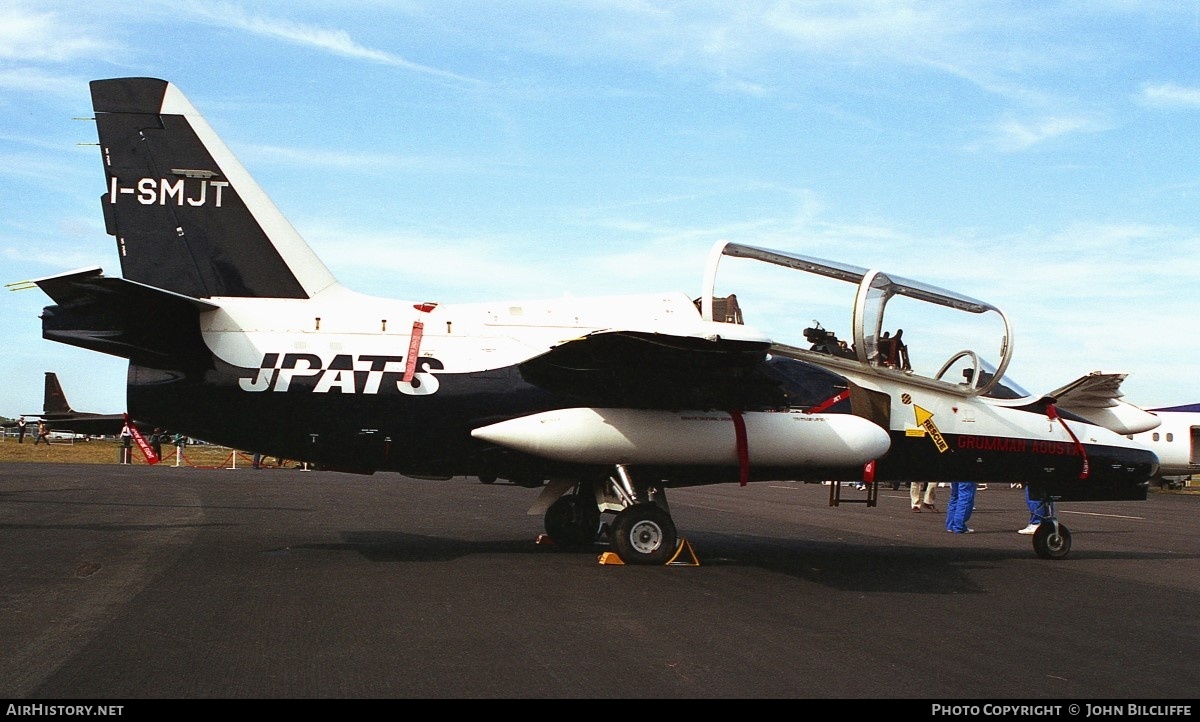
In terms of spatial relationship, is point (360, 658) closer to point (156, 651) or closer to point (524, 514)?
point (156, 651)

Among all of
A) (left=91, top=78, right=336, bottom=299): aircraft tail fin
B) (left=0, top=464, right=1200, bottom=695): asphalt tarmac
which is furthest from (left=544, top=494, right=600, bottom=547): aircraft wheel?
(left=91, top=78, right=336, bottom=299): aircraft tail fin

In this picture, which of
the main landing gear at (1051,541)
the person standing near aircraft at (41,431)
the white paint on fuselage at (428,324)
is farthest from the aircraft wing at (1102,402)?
the person standing near aircraft at (41,431)

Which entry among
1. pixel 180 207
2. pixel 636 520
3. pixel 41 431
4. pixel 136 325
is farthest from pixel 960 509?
pixel 41 431

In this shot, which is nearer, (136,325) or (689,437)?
(136,325)

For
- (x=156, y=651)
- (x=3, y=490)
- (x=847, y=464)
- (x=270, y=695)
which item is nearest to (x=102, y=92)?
(x=156, y=651)

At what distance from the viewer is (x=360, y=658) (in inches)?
231

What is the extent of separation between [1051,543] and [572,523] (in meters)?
6.09

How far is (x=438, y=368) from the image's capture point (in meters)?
10.8

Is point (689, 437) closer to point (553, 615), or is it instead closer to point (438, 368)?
point (438, 368)
